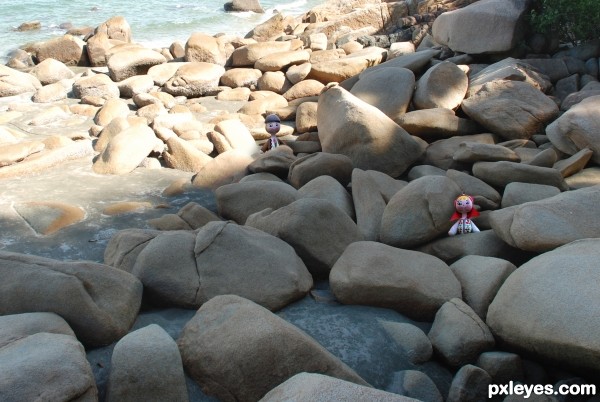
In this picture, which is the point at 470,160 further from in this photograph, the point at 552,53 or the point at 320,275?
the point at 552,53

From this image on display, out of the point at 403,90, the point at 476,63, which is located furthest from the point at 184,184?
A: the point at 476,63

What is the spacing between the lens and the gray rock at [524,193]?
13.7 ft

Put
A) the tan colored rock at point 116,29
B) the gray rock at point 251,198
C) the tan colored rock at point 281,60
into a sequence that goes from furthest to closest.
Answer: the tan colored rock at point 116,29 → the tan colored rock at point 281,60 → the gray rock at point 251,198

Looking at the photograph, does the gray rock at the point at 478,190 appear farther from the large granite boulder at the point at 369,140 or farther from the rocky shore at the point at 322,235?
the large granite boulder at the point at 369,140

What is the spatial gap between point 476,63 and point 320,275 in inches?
175

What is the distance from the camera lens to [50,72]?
32.8 ft

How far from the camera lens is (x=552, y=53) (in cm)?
734

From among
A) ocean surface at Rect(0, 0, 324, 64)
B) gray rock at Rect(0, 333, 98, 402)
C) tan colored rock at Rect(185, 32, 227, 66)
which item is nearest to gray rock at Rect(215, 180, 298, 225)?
gray rock at Rect(0, 333, 98, 402)

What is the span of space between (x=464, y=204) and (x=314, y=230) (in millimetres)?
924

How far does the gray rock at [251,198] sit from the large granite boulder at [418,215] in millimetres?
771

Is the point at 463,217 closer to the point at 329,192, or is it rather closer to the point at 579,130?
the point at 329,192

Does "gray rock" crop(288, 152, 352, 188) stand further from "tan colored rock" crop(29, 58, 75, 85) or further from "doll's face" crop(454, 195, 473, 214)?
"tan colored rock" crop(29, 58, 75, 85)

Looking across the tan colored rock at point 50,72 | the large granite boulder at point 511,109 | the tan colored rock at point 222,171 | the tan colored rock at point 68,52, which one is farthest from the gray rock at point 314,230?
the tan colored rock at point 68,52

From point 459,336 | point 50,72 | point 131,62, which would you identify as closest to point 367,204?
point 459,336
